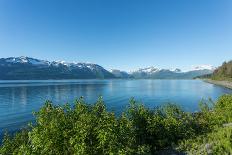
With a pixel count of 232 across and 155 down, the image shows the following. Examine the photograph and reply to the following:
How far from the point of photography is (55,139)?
25.5m

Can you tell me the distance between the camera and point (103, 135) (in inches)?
938

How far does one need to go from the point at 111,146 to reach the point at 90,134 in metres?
3.05

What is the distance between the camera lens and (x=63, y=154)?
1031 inches

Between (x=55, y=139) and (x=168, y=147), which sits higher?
(x=55, y=139)

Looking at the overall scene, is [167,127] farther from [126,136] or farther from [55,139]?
[55,139]

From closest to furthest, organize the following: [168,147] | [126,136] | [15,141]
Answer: [126,136]
[15,141]
[168,147]

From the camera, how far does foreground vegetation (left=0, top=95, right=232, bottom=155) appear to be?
24391 mm

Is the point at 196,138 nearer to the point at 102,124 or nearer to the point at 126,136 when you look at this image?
the point at 126,136

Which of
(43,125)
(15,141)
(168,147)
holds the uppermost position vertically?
(43,125)

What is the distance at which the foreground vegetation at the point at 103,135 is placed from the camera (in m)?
24.4

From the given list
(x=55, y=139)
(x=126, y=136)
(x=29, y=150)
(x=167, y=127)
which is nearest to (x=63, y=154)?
(x=55, y=139)

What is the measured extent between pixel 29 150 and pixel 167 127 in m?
21.9

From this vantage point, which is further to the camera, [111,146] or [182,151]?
[182,151]

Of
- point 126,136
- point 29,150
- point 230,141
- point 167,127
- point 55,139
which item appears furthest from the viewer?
point 167,127
